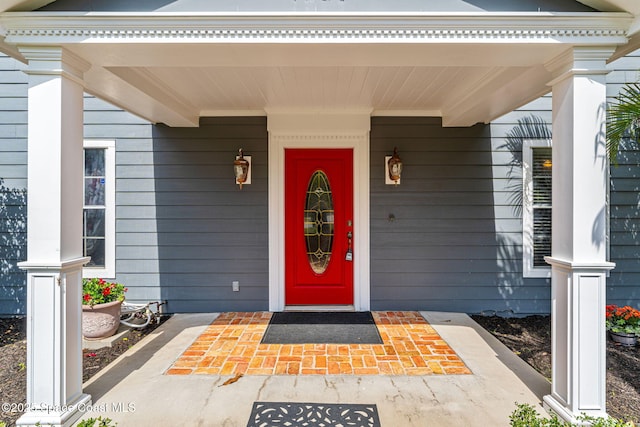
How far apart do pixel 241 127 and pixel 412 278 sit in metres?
2.82

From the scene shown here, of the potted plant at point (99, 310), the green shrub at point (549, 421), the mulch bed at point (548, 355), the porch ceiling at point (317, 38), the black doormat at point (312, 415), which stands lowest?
the mulch bed at point (548, 355)

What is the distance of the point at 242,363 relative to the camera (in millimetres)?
3139

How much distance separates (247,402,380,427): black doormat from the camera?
7.55ft

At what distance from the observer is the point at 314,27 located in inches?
88.6

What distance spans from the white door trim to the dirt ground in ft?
4.73

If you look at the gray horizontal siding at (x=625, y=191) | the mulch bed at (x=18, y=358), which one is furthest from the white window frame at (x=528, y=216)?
the mulch bed at (x=18, y=358)

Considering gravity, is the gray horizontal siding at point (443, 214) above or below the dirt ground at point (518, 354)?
above

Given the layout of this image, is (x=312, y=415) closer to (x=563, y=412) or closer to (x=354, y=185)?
(x=563, y=412)

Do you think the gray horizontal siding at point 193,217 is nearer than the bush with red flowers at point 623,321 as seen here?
No

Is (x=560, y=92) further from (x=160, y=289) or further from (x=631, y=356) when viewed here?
(x=160, y=289)

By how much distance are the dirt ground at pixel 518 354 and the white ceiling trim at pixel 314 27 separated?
243 cm

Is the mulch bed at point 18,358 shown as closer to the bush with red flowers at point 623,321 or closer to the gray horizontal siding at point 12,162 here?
the gray horizontal siding at point 12,162

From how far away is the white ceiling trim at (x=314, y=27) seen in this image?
224 centimetres

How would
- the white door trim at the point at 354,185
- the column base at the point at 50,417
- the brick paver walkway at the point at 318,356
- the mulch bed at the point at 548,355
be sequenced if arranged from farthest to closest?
the white door trim at the point at 354,185, the brick paver walkway at the point at 318,356, the mulch bed at the point at 548,355, the column base at the point at 50,417
